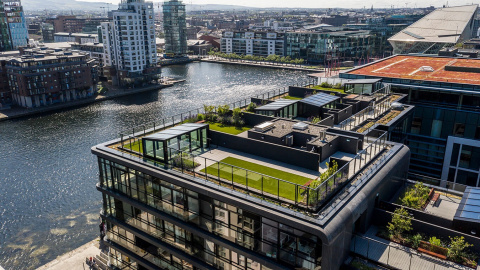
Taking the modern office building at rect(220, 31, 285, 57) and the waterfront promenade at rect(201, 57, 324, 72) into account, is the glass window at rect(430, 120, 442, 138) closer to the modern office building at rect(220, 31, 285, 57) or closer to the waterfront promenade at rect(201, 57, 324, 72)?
the waterfront promenade at rect(201, 57, 324, 72)

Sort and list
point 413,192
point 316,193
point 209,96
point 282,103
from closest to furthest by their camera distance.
→ point 316,193, point 413,192, point 282,103, point 209,96

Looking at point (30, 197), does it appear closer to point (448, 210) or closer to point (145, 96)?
point (448, 210)

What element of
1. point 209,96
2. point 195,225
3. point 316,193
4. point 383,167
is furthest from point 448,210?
point 209,96

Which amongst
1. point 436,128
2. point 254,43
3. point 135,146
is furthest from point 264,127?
point 254,43

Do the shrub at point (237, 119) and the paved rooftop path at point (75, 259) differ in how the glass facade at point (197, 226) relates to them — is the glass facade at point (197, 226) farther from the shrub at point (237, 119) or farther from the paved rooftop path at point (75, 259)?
the paved rooftop path at point (75, 259)

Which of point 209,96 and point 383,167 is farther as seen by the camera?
point 209,96

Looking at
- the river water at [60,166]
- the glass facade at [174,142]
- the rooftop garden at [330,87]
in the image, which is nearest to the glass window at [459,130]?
the rooftop garden at [330,87]
